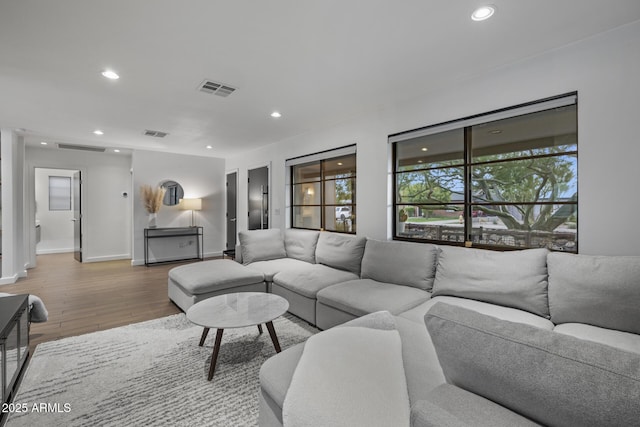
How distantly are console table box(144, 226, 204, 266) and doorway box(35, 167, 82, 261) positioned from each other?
2795 mm

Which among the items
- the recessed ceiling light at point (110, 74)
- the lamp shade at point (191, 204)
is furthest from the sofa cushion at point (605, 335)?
the lamp shade at point (191, 204)

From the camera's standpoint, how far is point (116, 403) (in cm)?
179

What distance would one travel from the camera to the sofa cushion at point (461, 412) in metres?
0.73

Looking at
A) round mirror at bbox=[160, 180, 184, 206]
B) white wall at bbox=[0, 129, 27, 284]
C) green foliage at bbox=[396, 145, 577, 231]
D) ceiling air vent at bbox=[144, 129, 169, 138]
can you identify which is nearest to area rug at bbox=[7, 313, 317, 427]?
green foliage at bbox=[396, 145, 577, 231]

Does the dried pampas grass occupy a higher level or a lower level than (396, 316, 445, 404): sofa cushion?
higher

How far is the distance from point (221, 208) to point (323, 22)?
19.9ft

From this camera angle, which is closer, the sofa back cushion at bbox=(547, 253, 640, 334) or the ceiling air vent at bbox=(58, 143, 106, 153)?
the sofa back cushion at bbox=(547, 253, 640, 334)

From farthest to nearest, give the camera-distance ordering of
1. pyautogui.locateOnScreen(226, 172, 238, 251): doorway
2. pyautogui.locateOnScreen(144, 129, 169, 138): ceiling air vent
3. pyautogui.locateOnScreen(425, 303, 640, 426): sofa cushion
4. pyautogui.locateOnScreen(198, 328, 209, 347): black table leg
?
pyautogui.locateOnScreen(226, 172, 238, 251): doorway, pyautogui.locateOnScreen(144, 129, 169, 138): ceiling air vent, pyautogui.locateOnScreen(198, 328, 209, 347): black table leg, pyautogui.locateOnScreen(425, 303, 640, 426): sofa cushion

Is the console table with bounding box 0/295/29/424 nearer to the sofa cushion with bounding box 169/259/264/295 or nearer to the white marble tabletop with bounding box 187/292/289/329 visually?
the white marble tabletop with bounding box 187/292/289/329

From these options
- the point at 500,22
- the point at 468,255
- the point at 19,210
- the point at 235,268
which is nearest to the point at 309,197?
the point at 235,268

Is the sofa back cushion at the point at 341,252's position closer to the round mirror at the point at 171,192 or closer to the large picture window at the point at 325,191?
the large picture window at the point at 325,191

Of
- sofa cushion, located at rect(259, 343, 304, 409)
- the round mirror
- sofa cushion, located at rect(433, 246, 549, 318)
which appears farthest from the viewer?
the round mirror

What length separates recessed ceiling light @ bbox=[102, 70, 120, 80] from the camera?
103 inches

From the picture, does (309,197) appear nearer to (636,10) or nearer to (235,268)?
(235,268)
